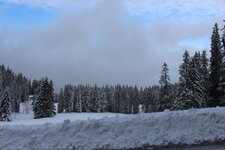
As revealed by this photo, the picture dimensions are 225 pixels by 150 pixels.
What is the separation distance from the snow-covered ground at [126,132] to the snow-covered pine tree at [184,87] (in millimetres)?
27465

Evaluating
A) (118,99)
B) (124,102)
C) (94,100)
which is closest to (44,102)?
(94,100)

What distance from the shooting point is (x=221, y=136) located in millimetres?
11898

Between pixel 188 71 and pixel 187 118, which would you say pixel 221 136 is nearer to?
pixel 187 118

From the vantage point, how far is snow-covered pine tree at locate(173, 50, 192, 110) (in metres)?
40.8

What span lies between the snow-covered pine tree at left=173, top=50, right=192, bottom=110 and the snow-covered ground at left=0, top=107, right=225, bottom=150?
27465 mm

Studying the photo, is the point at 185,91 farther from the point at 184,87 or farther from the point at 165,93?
the point at 165,93

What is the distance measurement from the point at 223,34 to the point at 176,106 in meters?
13.2

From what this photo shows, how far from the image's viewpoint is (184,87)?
41750 millimetres

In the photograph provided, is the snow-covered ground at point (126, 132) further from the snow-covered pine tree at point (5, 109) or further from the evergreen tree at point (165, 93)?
the snow-covered pine tree at point (5, 109)

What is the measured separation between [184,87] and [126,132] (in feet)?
99.4

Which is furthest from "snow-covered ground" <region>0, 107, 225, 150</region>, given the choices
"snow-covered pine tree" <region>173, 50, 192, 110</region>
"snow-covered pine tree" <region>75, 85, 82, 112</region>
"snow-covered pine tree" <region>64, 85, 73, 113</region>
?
"snow-covered pine tree" <region>64, 85, 73, 113</region>

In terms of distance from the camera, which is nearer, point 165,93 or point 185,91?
point 185,91

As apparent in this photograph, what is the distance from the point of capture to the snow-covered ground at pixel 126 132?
40.1 ft

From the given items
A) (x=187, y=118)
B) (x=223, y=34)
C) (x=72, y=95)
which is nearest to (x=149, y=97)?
(x=72, y=95)
